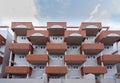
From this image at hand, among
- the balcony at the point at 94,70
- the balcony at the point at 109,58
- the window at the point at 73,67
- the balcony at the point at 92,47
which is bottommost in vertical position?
the balcony at the point at 94,70

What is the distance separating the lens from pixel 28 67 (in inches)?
1116

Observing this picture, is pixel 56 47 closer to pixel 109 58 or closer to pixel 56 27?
pixel 56 27

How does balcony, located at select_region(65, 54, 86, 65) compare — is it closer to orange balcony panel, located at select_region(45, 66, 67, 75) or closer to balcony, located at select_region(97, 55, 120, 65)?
orange balcony panel, located at select_region(45, 66, 67, 75)

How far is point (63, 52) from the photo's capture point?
3022 cm

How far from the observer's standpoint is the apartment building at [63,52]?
92.2 feet

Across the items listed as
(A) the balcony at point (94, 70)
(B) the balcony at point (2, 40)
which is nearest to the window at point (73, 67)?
(A) the balcony at point (94, 70)

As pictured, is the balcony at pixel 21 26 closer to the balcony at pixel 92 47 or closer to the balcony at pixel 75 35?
the balcony at pixel 75 35

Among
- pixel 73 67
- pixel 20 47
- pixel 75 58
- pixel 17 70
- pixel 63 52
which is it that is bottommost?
pixel 17 70

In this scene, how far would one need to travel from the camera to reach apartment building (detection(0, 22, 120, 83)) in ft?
92.2

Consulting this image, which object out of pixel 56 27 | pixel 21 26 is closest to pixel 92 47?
pixel 56 27

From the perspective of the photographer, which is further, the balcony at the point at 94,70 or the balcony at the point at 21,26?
the balcony at the point at 21,26

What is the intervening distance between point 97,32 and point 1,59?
1529cm

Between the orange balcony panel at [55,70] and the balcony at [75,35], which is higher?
the balcony at [75,35]

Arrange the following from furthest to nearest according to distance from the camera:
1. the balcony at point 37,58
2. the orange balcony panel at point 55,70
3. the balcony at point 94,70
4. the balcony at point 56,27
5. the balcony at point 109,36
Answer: the balcony at point 56,27
the balcony at point 109,36
the balcony at point 37,58
the balcony at point 94,70
the orange balcony panel at point 55,70
